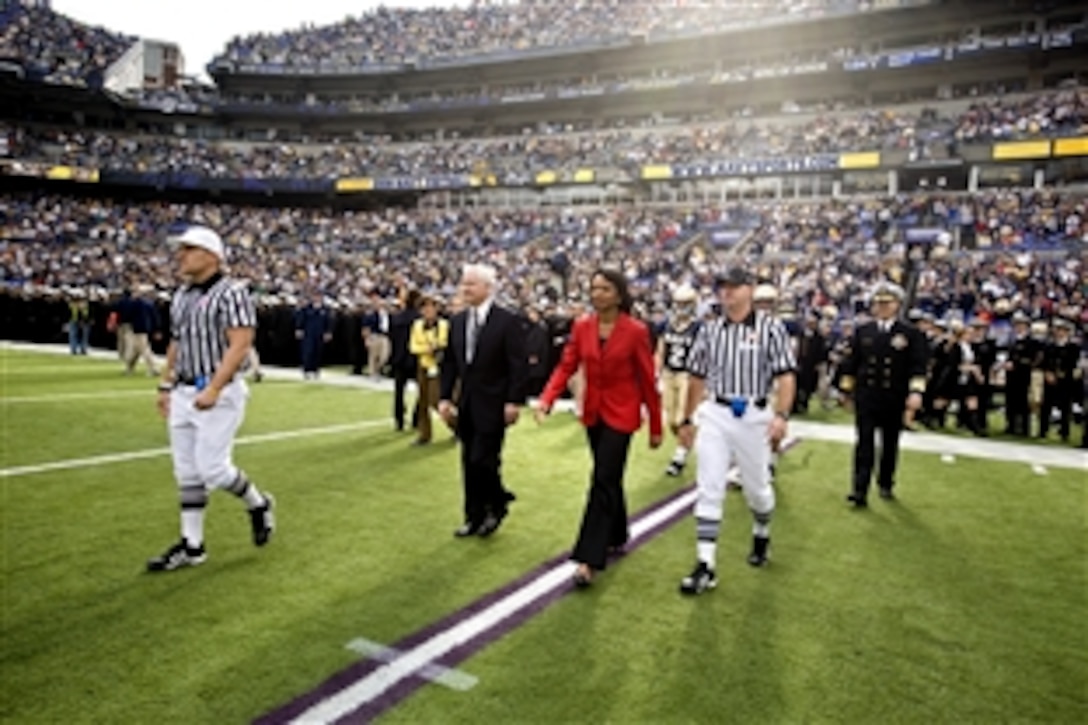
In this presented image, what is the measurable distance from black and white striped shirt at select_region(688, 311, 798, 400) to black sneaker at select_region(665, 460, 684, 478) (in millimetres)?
3210

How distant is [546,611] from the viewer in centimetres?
396

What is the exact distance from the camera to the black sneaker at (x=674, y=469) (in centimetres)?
774

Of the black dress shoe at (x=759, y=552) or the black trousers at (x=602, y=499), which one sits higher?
the black trousers at (x=602, y=499)

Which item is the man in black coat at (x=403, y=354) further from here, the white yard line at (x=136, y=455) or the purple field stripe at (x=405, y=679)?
Answer: the purple field stripe at (x=405, y=679)

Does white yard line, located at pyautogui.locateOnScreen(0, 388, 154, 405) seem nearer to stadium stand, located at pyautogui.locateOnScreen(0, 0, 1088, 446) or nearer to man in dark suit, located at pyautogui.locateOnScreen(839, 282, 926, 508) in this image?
stadium stand, located at pyautogui.locateOnScreen(0, 0, 1088, 446)

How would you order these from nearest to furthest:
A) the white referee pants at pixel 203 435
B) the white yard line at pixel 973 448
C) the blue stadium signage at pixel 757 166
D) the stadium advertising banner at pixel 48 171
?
the white referee pants at pixel 203 435 → the white yard line at pixel 973 448 → the blue stadium signage at pixel 757 166 → the stadium advertising banner at pixel 48 171

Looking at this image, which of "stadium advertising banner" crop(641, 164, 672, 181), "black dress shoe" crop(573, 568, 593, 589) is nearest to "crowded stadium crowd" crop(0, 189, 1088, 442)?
"stadium advertising banner" crop(641, 164, 672, 181)

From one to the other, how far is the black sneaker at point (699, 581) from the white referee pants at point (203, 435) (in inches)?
118

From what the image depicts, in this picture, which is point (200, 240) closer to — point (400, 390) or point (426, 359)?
point (426, 359)

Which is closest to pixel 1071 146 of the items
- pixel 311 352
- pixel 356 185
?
pixel 311 352

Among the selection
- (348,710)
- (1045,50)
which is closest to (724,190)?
(1045,50)

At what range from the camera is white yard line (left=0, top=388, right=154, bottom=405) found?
10656 mm

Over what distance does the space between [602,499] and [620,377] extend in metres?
0.80


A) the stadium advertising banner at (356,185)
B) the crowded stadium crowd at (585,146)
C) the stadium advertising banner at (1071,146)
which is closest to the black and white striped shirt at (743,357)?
the stadium advertising banner at (1071,146)
